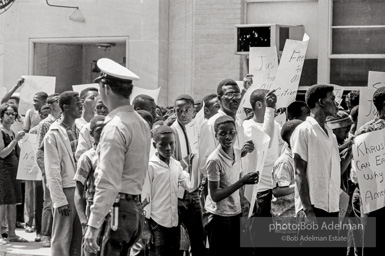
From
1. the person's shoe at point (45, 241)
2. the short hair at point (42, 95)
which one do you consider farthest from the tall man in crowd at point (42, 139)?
the short hair at point (42, 95)

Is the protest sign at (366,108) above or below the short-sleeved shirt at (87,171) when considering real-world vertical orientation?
above

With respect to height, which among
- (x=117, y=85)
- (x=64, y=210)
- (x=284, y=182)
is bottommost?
(x=64, y=210)

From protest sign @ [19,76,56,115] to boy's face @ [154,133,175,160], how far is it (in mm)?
5646

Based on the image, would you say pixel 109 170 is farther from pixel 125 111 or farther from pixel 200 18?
pixel 200 18

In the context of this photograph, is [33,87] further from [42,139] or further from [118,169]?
[118,169]

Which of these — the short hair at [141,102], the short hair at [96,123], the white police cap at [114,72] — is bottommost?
the short hair at [96,123]

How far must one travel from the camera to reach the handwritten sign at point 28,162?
43.3 feet

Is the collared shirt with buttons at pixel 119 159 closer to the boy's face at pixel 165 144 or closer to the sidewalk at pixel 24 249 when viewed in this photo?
the boy's face at pixel 165 144

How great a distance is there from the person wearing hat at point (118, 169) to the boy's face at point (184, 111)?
3552 millimetres

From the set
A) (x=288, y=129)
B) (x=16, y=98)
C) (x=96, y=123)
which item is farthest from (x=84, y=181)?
(x=16, y=98)

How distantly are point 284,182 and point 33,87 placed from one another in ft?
22.0

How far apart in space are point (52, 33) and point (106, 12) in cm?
136

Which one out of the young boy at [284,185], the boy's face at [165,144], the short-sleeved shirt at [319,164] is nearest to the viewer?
the short-sleeved shirt at [319,164]

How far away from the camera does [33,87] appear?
14922 millimetres
